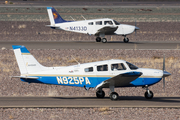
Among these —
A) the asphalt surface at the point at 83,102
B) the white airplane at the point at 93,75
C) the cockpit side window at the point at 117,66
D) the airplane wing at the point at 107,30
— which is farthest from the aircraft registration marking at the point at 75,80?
the airplane wing at the point at 107,30

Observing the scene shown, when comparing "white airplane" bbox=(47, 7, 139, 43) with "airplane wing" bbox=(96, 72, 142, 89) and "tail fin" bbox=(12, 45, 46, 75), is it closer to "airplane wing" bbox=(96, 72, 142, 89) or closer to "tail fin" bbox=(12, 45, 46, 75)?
"tail fin" bbox=(12, 45, 46, 75)

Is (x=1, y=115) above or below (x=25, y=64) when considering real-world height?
below

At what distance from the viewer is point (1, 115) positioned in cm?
1315

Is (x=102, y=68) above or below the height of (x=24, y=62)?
below

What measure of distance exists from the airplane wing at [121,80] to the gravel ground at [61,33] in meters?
28.1

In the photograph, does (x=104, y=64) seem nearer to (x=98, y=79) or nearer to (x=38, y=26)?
(x=98, y=79)

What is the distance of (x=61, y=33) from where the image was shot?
163ft

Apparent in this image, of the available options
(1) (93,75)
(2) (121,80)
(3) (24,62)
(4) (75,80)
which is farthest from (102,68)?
(3) (24,62)

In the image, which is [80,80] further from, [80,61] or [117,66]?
[80,61]

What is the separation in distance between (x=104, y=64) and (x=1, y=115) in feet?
16.3

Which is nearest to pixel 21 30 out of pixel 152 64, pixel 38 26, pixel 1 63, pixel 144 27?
pixel 38 26

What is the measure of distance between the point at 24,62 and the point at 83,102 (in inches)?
121

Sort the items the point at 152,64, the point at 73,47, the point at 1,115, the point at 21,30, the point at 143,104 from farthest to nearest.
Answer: the point at 21,30, the point at 73,47, the point at 152,64, the point at 143,104, the point at 1,115

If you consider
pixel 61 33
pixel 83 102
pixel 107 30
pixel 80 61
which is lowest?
Answer: pixel 83 102
